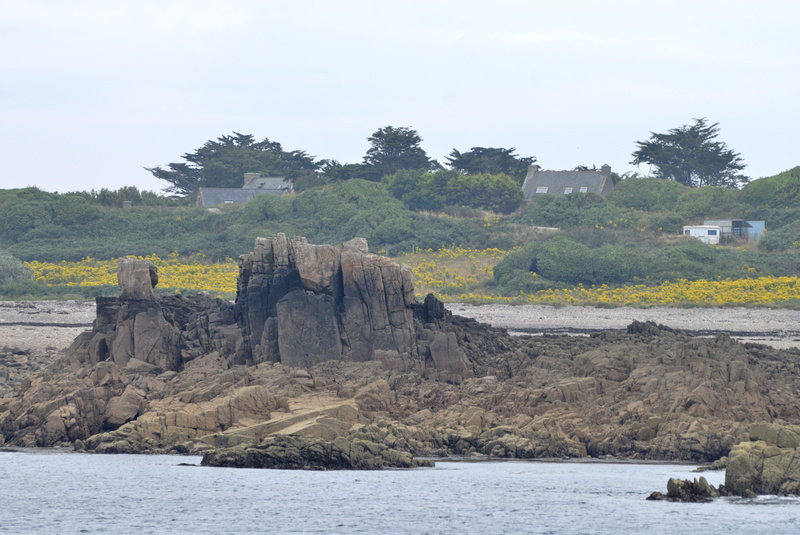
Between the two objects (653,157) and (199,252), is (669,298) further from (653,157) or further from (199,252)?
(653,157)

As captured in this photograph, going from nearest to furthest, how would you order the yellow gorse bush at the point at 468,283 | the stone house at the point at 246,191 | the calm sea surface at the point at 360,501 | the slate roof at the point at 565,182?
the calm sea surface at the point at 360,501
the yellow gorse bush at the point at 468,283
the slate roof at the point at 565,182
the stone house at the point at 246,191

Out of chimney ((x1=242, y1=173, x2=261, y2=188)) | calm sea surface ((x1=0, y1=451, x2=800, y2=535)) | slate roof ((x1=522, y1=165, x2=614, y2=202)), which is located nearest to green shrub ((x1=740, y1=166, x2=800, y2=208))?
slate roof ((x1=522, y1=165, x2=614, y2=202))

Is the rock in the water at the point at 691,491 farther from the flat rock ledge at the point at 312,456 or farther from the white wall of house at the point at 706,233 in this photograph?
the white wall of house at the point at 706,233

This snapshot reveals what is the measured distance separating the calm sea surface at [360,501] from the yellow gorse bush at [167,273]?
124ft

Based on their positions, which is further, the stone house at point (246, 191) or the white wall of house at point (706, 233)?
the stone house at point (246, 191)

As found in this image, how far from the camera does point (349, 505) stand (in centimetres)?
3108

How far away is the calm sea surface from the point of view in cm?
2891

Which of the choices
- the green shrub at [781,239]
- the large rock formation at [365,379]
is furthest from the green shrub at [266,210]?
the large rock formation at [365,379]

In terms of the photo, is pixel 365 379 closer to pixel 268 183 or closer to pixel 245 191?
pixel 245 191

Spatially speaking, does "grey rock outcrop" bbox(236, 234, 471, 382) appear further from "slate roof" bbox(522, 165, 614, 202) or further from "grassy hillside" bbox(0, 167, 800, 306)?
"slate roof" bbox(522, 165, 614, 202)

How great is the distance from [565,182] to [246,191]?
24.1m

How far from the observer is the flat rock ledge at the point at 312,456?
3462cm

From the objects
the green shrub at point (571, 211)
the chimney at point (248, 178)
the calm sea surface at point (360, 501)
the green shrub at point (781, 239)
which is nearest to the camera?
the calm sea surface at point (360, 501)

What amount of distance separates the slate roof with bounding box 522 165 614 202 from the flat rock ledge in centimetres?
6486
